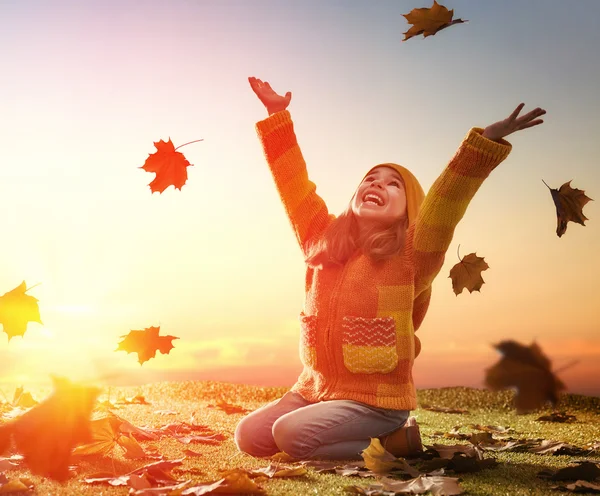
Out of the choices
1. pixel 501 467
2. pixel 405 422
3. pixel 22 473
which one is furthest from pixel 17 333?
pixel 501 467

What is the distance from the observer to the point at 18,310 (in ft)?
10.8

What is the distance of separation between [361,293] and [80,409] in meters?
1.69

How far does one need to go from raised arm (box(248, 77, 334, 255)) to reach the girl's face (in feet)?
1.05

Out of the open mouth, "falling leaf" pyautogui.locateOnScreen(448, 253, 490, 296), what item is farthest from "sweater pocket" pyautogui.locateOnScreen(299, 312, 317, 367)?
"falling leaf" pyautogui.locateOnScreen(448, 253, 490, 296)

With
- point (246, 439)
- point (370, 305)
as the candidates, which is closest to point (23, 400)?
point (246, 439)

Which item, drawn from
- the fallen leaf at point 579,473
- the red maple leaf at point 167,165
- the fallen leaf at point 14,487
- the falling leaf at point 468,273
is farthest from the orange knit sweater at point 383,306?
the fallen leaf at point 14,487

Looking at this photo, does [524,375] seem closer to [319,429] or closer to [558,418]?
[319,429]

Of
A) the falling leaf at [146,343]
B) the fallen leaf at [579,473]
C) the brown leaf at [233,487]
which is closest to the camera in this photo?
the brown leaf at [233,487]

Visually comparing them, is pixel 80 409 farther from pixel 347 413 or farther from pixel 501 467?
pixel 501 467

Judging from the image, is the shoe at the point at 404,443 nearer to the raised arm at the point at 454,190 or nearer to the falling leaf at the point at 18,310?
the raised arm at the point at 454,190

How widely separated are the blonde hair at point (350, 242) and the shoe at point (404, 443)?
40.2 inches

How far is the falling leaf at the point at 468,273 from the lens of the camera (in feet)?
12.5

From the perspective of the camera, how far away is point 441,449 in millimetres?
3547

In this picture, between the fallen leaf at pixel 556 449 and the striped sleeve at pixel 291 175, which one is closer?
the fallen leaf at pixel 556 449
